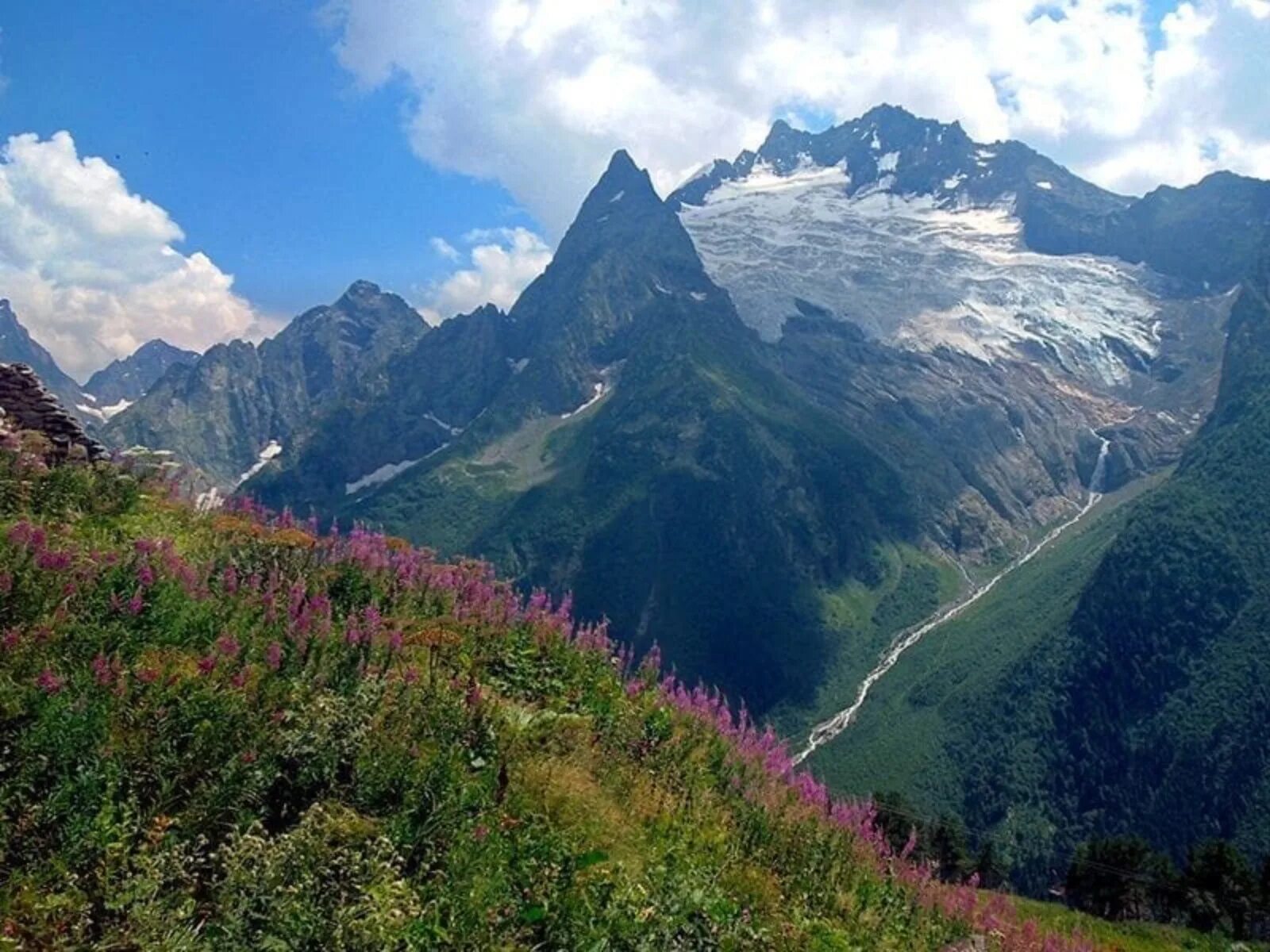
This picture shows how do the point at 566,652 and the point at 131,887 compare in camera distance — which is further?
A: the point at 566,652

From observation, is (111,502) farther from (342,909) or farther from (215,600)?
(342,909)

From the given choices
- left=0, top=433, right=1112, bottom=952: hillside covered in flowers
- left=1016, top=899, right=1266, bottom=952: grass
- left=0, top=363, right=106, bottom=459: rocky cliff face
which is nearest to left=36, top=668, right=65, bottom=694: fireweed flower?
left=0, top=433, right=1112, bottom=952: hillside covered in flowers

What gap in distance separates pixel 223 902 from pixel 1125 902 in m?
66.3

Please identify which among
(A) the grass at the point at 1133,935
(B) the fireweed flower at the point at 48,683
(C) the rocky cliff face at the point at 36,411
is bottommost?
(A) the grass at the point at 1133,935

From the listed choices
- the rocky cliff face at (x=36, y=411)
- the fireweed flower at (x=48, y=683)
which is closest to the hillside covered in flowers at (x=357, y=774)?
the fireweed flower at (x=48, y=683)

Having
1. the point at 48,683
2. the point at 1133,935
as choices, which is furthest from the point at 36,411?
the point at 1133,935

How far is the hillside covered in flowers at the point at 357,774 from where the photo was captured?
814 centimetres

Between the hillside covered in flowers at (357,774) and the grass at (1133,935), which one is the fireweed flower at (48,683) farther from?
the grass at (1133,935)

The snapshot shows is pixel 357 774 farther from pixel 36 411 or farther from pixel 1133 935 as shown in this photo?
pixel 1133 935

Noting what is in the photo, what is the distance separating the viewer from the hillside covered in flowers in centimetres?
814

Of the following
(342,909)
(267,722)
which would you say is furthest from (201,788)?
(342,909)

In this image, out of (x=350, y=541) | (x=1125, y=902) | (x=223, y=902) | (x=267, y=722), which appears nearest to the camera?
(x=223, y=902)

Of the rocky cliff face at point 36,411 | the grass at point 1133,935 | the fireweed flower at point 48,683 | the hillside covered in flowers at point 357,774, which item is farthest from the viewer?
the grass at point 1133,935

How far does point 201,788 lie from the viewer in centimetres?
912
